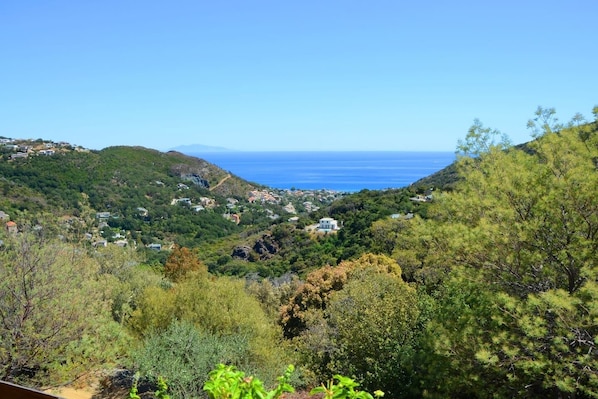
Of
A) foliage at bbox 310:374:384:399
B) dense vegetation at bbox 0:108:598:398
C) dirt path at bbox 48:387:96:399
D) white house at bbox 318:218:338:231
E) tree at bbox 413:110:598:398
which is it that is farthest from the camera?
white house at bbox 318:218:338:231

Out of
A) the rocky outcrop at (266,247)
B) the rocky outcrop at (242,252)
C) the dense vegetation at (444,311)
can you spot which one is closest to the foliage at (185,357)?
the dense vegetation at (444,311)

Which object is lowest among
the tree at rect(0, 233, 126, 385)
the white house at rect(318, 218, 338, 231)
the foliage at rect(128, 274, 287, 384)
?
the white house at rect(318, 218, 338, 231)

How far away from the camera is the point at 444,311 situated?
9.52 meters

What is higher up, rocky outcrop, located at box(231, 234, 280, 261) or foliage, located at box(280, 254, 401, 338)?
foliage, located at box(280, 254, 401, 338)

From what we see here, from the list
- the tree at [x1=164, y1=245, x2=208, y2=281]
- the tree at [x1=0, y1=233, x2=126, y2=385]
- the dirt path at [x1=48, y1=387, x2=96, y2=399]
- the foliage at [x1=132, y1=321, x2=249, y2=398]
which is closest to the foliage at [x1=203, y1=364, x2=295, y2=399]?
the foliage at [x1=132, y1=321, x2=249, y2=398]

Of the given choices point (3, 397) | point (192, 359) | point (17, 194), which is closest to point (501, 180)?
point (192, 359)

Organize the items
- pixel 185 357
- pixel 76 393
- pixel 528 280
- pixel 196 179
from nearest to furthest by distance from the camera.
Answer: pixel 528 280
pixel 185 357
pixel 76 393
pixel 196 179

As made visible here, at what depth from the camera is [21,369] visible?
979 centimetres

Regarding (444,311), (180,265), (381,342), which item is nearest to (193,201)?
(180,265)

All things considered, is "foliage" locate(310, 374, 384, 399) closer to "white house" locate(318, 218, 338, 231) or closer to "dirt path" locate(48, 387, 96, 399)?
"dirt path" locate(48, 387, 96, 399)

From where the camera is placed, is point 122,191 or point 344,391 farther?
point 122,191

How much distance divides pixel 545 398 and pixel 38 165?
290 feet

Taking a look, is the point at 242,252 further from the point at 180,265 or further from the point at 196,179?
the point at 196,179

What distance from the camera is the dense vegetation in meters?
7.47
